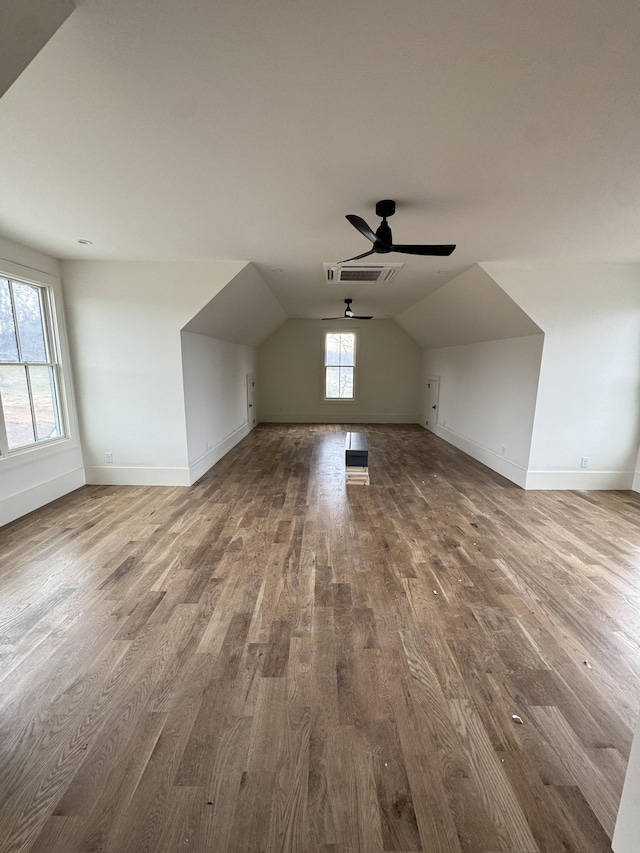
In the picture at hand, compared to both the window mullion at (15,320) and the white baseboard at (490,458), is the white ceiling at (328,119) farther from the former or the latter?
the white baseboard at (490,458)

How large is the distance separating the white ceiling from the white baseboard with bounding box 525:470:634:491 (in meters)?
2.68

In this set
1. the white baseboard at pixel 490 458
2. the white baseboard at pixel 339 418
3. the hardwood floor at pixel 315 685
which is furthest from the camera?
the white baseboard at pixel 339 418

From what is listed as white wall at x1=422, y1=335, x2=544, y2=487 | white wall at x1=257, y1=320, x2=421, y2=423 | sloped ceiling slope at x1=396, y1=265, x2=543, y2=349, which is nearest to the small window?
white wall at x1=257, y1=320, x2=421, y2=423

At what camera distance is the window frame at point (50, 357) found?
3361 millimetres

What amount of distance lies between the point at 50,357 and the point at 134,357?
859 mm

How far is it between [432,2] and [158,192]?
6.21 ft

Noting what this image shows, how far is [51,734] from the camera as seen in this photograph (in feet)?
4.54

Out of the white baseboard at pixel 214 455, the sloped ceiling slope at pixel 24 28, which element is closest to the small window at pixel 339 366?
the white baseboard at pixel 214 455

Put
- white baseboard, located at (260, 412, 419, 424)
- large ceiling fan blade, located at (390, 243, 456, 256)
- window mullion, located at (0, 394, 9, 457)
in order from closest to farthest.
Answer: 1. large ceiling fan blade, located at (390, 243, 456, 256)
2. window mullion, located at (0, 394, 9, 457)
3. white baseboard, located at (260, 412, 419, 424)

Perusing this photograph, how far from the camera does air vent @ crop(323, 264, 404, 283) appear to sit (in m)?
3.95

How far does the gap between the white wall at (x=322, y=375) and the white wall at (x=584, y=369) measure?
4753 millimetres

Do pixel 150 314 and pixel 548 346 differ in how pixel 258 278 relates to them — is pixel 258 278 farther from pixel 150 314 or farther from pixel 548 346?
pixel 548 346

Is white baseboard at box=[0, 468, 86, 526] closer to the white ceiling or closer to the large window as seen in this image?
the large window

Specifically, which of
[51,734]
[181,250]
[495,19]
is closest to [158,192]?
[181,250]
